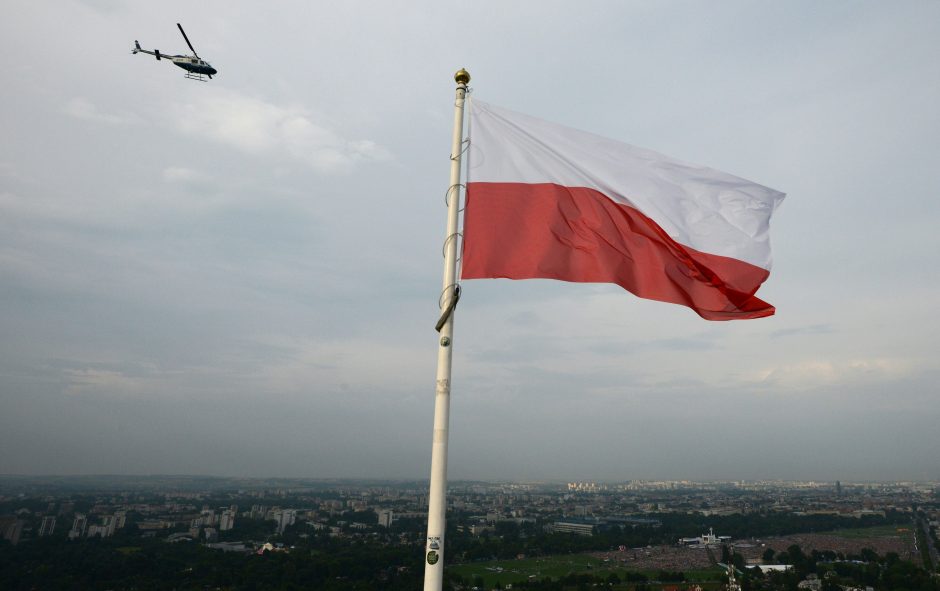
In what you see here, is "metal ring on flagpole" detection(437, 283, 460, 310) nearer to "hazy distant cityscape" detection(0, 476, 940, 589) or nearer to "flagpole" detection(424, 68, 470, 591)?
"flagpole" detection(424, 68, 470, 591)

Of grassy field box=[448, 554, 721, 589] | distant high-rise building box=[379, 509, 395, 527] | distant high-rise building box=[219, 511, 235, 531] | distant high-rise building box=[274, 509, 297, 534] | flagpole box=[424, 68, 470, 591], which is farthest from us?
distant high-rise building box=[379, 509, 395, 527]

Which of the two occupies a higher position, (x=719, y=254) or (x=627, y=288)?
(x=719, y=254)

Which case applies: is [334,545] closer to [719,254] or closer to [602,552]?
[602,552]

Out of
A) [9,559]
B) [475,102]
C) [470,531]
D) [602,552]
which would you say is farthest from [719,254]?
[470,531]

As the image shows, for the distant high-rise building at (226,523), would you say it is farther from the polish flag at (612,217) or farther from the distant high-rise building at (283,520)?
the polish flag at (612,217)

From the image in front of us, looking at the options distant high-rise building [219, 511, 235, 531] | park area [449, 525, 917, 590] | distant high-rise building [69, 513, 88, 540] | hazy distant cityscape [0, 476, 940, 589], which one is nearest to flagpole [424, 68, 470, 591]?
hazy distant cityscape [0, 476, 940, 589]

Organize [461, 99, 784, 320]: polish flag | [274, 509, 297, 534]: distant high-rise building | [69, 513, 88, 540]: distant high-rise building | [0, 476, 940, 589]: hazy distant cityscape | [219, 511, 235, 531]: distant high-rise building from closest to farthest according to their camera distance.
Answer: [461, 99, 784, 320]: polish flag
[0, 476, 940, 589]: hazy distant cityscape
[69, 513, 88, 540]: distant high-rise building
[219, 511, 235, 531]: distant high-rise building
[274, 509, 297, 534]: distant high-rise building

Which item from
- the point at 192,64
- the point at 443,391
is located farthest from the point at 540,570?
the point at 443,391
